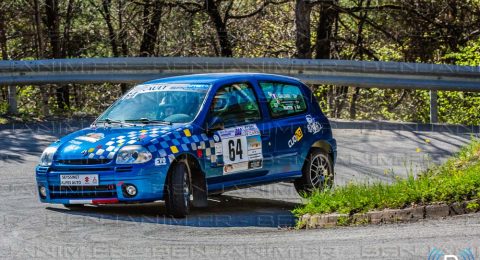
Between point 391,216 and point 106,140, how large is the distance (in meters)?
3.07

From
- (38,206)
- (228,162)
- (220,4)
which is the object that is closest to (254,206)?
(228,162)

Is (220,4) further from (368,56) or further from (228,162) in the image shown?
(228,162)

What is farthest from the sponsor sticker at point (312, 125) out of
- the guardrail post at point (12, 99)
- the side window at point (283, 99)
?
the guardrail post at point (12, 99)

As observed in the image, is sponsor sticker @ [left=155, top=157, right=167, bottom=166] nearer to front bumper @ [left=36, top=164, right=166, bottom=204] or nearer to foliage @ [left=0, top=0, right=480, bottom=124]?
front bumper @ [left=36, top=164, right=166, bottom=204]

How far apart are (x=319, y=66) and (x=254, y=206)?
6446mm

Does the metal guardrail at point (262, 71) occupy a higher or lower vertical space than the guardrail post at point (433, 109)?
higher

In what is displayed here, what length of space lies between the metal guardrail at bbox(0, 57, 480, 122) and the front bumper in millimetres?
7341

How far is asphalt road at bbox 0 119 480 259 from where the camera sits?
331 inches

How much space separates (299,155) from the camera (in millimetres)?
12602

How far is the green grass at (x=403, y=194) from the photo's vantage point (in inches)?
396

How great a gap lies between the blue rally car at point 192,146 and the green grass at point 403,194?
3.05ft

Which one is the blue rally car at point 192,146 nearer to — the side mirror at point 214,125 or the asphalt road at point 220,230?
the side mirror at point 214,125

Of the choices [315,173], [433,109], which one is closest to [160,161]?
[315,173]

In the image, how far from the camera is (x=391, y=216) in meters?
10.1
